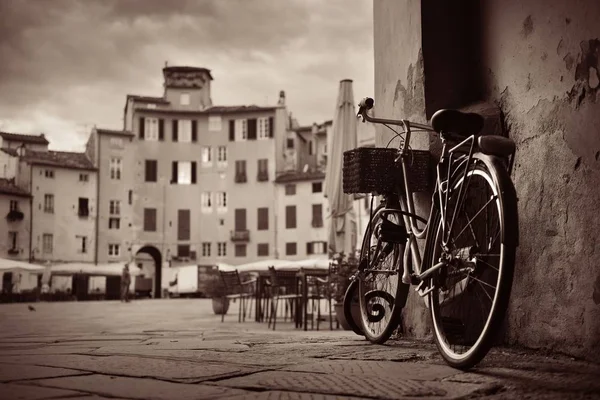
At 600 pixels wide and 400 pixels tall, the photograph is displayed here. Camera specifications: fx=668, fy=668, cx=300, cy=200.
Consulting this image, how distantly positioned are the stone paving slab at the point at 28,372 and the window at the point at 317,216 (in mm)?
38963

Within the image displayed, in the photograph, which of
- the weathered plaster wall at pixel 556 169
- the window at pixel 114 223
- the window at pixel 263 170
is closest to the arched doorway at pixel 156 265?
the window at pixel 114 223

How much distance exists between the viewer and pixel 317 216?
139ft

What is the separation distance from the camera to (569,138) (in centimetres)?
285

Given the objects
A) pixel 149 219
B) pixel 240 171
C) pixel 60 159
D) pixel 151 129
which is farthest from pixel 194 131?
pixel 60 159

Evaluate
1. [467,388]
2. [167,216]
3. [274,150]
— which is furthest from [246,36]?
[467,388]

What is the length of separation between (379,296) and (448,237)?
119 centimetres

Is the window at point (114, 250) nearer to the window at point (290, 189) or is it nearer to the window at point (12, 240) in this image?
the window at point (12, 240)

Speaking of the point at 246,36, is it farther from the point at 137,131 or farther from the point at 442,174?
the point at 442,174

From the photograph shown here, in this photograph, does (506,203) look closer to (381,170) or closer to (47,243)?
(381,170)

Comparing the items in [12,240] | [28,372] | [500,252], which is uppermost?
[12,240]

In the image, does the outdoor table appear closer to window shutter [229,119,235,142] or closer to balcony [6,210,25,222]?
balcony [6,210,25,222]

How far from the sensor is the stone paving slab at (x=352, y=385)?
2120 millimetres

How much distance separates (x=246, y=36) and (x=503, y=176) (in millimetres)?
34030

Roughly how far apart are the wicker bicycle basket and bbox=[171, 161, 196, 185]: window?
41918 millimetres
